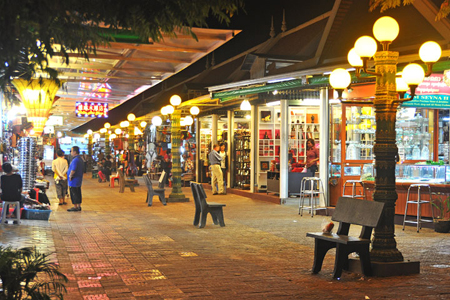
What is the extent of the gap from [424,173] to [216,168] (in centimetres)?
1028

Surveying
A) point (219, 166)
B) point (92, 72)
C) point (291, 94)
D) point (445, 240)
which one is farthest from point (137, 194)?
point (445, 240)

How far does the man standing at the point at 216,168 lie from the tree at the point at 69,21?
57.9 feet

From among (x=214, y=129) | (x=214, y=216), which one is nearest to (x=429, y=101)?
(x=214, y=216)

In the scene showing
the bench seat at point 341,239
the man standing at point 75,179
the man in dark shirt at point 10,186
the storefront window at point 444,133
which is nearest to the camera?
the bench seat at point 341,239

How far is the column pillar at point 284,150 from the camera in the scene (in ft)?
60.9

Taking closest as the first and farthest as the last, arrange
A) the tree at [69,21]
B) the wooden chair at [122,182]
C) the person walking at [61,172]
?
the tree at [69,21] < the person walking at [61,172] < the wooden chair at [122,182]

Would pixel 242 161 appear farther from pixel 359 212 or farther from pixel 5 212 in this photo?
pixel 359 212

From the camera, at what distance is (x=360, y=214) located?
786 centimetres

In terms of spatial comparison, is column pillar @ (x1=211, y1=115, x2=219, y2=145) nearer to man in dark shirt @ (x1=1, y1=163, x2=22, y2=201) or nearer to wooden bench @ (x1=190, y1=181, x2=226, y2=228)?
wooden bench @ (x1=190, y1=181, x2=226, y2=228)

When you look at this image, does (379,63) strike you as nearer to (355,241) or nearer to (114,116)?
(355,241)

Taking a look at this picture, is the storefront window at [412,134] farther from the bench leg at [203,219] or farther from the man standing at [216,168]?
the man standing at [216,168]

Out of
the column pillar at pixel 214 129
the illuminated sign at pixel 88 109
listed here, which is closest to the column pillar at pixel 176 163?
the column pillar at pixel 214 129

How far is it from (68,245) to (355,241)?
5.38 metres

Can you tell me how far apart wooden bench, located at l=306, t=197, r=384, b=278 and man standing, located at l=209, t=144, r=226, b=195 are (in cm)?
1404
